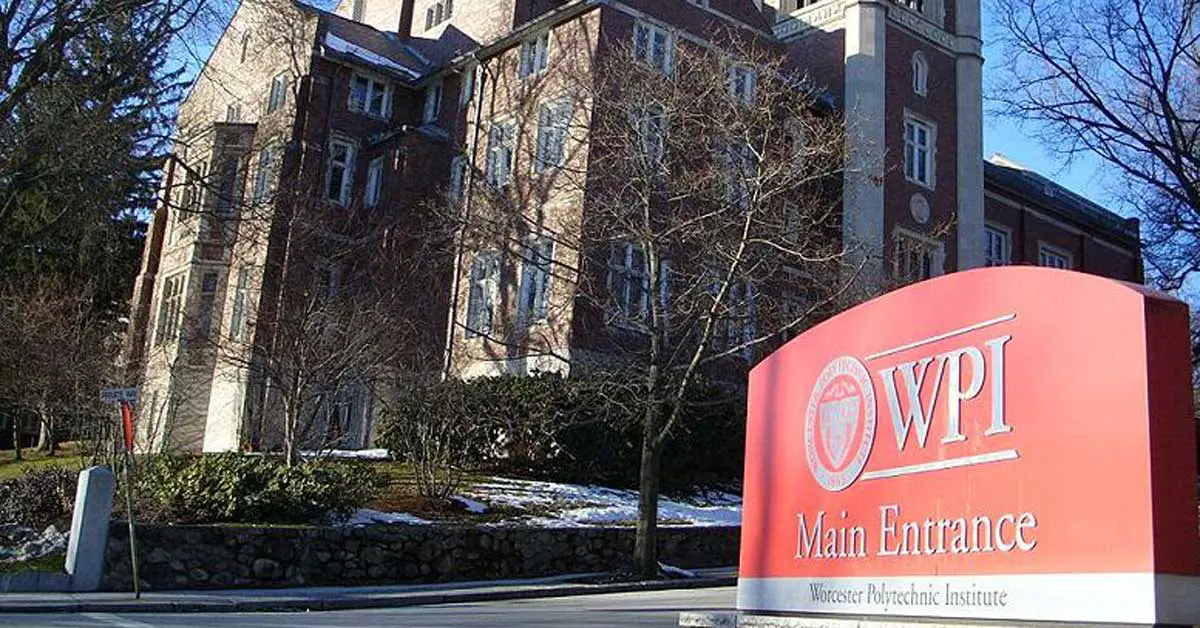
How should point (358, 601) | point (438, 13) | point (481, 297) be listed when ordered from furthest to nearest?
point (438, 13), point (481, 297), point (358, 601)

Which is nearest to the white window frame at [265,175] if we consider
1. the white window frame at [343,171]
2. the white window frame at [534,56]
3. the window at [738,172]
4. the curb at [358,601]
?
the white window frame at [343,171]

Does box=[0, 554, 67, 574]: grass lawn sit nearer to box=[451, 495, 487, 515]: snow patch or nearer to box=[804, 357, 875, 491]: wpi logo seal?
box=[451, 495, 487, 515]: snow patch

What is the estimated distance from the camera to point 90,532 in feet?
50.8

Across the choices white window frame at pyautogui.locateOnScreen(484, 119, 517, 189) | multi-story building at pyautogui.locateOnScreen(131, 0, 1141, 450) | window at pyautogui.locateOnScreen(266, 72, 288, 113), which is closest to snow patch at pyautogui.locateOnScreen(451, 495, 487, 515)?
multi-story building at pyautogui.locateOnScreen(131, 0, 1141, 450)

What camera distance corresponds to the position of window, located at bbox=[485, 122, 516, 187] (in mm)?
29703

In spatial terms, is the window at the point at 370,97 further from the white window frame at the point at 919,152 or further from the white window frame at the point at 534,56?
the white window frame at the point at 919,152

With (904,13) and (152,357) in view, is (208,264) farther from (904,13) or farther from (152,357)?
(904,13)

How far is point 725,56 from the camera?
2112 cm

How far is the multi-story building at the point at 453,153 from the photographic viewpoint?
2870cm

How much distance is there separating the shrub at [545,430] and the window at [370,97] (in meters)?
12.7

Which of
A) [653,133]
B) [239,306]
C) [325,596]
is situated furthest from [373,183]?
[325,596]

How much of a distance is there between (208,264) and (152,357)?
10.5 ft

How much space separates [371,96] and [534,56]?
7072 millimetres

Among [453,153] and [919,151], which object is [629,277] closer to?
[453,153]
